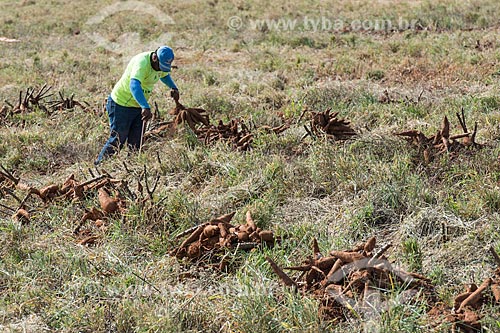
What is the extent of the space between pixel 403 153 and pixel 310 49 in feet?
27.7

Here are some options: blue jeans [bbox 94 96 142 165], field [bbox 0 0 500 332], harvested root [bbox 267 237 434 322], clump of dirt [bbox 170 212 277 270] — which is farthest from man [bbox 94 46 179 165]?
harvested root [bbox 267 237 434 322]

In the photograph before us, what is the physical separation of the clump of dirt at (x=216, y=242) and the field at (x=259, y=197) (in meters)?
0.05

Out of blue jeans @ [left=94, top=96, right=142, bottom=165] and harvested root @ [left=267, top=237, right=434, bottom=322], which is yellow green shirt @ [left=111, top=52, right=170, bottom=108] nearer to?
blue jeans @ [left=94, top=96, right=142, bottom=165]

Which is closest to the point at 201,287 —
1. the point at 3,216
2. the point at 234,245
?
the point at 234,245

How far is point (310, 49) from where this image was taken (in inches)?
512

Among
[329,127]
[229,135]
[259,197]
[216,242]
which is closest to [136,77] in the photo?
[229,135]

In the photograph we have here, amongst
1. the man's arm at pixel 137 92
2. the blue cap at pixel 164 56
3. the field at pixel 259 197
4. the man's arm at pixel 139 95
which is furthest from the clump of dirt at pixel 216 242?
the blue cap at pixel 164 56

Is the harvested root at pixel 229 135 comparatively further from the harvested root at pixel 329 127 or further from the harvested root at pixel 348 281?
the harvested root at pixel 348 281

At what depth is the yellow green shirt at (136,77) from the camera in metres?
5.98

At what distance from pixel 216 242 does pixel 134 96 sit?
270cm

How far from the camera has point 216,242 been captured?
3.71 metres

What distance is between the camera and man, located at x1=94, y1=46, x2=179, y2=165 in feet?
19.5

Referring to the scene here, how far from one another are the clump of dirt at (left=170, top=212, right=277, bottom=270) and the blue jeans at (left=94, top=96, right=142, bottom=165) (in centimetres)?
274

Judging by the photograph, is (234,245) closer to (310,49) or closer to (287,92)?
(287,92)
